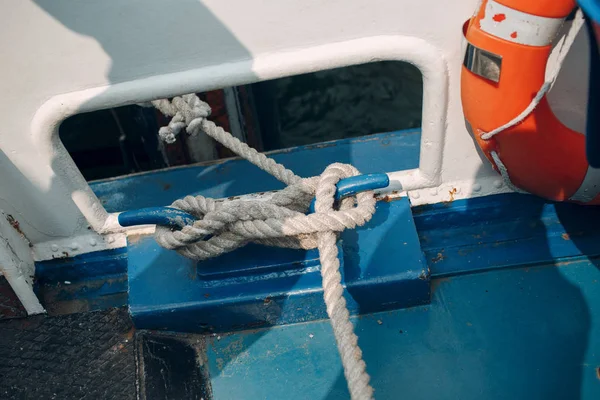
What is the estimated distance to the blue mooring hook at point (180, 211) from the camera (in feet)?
3.70

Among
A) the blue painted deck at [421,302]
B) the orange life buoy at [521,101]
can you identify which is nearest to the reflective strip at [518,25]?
the orange life buoy at [521,101]

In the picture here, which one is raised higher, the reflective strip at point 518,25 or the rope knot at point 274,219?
the reflective strip at point 518,25

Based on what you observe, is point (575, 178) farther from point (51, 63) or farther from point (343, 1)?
point (51, 63)

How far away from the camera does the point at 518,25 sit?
1.01 metres

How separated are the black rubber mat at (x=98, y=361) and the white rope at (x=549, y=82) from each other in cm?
93

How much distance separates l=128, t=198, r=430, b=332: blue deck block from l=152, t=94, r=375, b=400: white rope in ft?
0.26

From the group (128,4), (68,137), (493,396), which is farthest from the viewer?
(68,137)

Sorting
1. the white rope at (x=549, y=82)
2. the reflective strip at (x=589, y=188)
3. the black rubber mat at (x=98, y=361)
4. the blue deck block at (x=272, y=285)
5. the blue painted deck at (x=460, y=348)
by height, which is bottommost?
the blue painted deck at (x=460, y=348)

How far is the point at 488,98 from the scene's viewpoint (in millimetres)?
1119

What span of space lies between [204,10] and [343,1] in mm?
297

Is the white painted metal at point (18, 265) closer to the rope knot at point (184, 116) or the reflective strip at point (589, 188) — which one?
the rope knot at point (184, 116)

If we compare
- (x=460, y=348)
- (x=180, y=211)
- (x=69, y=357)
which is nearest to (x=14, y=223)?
(x=69, y=357)

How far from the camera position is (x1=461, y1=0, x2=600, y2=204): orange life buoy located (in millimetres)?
1014

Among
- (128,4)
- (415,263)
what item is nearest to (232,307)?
(415,263)
